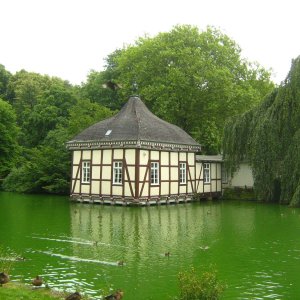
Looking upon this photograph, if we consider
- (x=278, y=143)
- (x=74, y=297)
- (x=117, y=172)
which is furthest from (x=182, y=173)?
(x=74, y=297)

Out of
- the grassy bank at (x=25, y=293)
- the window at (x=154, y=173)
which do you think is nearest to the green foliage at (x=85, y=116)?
the window at (x=154, y=173)

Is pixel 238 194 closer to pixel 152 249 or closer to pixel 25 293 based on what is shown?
pixel 152 249

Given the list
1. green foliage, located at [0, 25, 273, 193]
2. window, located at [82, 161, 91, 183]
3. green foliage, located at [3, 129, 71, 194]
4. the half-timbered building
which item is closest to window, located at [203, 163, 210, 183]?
the half-timbered building

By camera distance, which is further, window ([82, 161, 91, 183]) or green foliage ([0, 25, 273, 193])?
green foliage ([0, 25, 273, 193])

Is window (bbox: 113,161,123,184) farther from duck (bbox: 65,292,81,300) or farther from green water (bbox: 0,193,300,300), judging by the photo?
duck (bbox: 65,292,81,300)

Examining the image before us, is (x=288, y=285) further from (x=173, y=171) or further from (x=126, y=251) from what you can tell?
(x=173, y=171)

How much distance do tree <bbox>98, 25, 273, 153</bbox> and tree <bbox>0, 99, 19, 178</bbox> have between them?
10159 millimetres

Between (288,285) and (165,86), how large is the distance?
24097mm

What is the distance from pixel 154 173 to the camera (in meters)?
24.4

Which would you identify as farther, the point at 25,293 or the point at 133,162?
the point at 133,162

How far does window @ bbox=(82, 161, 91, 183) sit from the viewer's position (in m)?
25.2

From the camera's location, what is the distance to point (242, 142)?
26047mm

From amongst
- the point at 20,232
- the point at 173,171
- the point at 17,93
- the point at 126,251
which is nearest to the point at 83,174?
the point at 173,171

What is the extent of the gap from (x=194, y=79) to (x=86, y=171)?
35.1 ft
